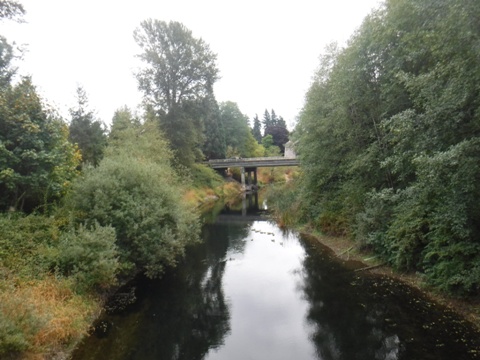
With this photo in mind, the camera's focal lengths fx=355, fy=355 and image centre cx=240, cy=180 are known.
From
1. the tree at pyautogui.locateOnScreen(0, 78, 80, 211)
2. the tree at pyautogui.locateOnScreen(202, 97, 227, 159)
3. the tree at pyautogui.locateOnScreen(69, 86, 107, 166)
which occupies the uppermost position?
the tree at pyautogui.locateOnScreen(202, 97, 227, 159)

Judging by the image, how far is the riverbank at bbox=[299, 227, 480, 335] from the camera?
10562mm

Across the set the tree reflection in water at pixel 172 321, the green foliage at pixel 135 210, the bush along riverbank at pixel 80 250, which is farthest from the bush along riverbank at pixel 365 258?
the green foliage at pixel 135 210

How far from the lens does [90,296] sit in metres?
12.3

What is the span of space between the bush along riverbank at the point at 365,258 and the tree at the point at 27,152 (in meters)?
13.9

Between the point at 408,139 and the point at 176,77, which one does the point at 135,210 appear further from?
the point at 176,77

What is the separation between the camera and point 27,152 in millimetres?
13805

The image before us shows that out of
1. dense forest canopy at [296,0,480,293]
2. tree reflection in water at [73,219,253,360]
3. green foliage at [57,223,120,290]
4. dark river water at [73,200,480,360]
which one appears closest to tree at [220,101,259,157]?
dense forest canopy at [296,0,480,293]

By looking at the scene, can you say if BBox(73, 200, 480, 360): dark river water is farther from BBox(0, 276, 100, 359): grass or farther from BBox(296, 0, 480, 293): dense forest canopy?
BBox(296, 0, 480, 293): dense forest canopy

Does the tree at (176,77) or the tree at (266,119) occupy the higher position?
the tree at (266,119)

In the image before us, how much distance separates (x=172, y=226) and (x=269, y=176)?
178 ft

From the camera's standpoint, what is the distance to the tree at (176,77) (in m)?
40.1

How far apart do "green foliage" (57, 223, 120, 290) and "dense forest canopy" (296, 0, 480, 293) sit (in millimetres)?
10476

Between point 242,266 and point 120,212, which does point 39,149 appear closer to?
point 120,212

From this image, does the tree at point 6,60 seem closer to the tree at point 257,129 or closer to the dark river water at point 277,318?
the dark river water at point 277,318
